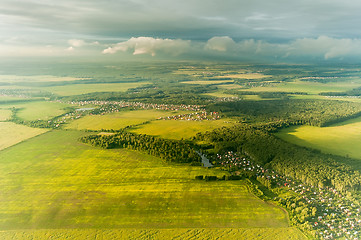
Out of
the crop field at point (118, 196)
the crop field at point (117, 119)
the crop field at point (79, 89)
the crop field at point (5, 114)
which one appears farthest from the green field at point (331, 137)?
the crop field at point (79, 89)

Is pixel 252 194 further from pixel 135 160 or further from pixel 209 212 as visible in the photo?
pixel 135 160

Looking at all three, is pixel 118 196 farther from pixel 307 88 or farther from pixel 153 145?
pixel 307 88

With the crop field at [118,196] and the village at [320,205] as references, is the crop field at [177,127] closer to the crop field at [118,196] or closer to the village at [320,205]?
the crop field at [118,196]

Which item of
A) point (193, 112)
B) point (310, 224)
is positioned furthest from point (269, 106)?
point (310, 224)

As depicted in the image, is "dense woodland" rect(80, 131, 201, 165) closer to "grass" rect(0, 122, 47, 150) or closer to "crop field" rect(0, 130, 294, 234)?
"crop field" rect(0, 130, 294, 234)

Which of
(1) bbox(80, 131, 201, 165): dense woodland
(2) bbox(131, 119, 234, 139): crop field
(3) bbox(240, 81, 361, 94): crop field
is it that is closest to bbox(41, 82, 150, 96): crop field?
(3) bbox(240, 81, 361, 94): crop field
